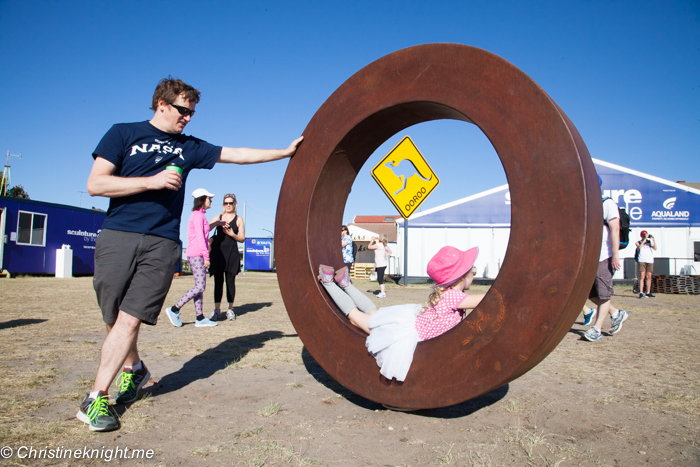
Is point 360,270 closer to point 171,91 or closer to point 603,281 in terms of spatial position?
point 603,281

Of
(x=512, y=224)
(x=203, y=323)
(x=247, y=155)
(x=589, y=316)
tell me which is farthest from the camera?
(x=203, y=323)

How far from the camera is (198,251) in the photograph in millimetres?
6738

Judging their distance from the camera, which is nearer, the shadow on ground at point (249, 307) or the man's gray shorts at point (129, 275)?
the man's gray shorts at point (129, 275)

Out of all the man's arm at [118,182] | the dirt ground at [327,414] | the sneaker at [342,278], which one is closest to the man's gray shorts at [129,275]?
the man's arm at [118,182]

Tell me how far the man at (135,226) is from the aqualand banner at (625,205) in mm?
19050

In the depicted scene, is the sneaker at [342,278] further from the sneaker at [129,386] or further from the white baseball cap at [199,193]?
the white baseball cap at [199,193]

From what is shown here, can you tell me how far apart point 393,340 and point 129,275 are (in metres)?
1.76

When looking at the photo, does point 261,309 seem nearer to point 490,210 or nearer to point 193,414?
point 193,414

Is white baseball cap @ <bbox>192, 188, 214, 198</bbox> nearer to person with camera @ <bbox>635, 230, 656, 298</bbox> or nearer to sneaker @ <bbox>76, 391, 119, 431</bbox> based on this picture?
sneaker @ <bbox>76, 391, 119, 431</bbox>

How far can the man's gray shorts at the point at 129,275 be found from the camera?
2898mm

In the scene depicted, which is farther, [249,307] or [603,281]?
[249,307]

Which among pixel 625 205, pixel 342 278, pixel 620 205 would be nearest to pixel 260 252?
pixel 620 205

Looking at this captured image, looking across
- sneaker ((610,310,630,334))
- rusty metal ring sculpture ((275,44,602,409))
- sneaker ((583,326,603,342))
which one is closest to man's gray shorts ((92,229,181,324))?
rusty metal ring sculpture ((275,44,602,409))

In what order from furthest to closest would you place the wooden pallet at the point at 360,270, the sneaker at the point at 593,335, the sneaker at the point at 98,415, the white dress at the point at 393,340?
the wooden pallet at the point at 360,270 < the sneaker at the point at 593,335 < the white dress at the point at 393,340 < the sneaker at the point at 98,415
